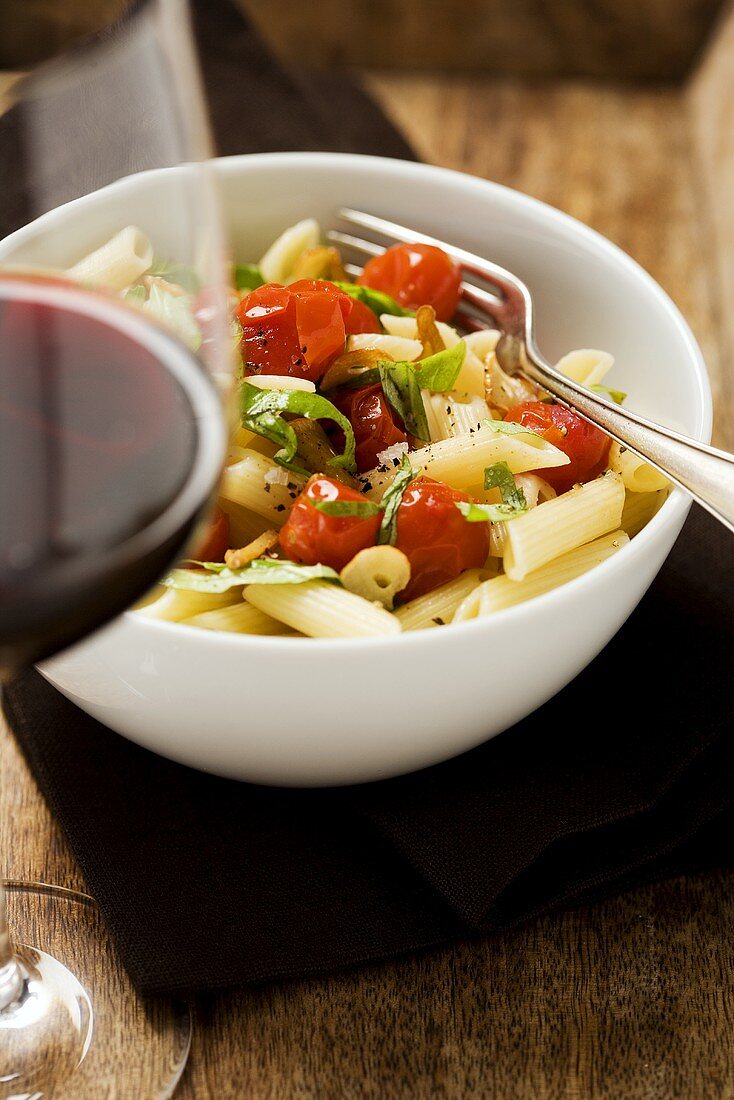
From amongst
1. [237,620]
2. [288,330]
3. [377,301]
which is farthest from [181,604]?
[377,301]

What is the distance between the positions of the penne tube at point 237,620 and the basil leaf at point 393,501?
15 centimetres

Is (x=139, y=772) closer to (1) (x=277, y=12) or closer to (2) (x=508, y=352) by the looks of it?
(2) (x=508, y=352)

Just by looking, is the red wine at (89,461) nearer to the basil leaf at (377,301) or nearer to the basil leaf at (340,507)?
the basil leaf at (340,507)

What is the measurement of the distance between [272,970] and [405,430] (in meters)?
0.66

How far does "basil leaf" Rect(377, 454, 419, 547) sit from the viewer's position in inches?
51.4

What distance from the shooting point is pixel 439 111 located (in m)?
2.84

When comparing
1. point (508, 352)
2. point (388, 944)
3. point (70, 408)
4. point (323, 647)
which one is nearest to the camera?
point (70, 408)

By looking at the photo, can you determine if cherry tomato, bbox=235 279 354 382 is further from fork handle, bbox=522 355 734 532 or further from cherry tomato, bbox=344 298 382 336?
fork handle, bbox=522 355 734 532

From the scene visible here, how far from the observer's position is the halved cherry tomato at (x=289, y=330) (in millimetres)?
1423

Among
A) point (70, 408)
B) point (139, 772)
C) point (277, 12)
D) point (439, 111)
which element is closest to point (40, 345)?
point (70, 408)

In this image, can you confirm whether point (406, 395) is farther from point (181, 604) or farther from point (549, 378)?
point (181, 604)

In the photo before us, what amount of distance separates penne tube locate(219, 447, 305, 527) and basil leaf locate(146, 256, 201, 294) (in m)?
0.31

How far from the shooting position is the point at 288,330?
56.1 inches

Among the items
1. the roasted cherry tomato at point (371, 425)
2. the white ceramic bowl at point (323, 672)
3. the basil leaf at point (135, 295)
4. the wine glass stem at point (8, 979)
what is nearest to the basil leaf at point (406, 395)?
the roasted cherry tomato at point (371, 425)
